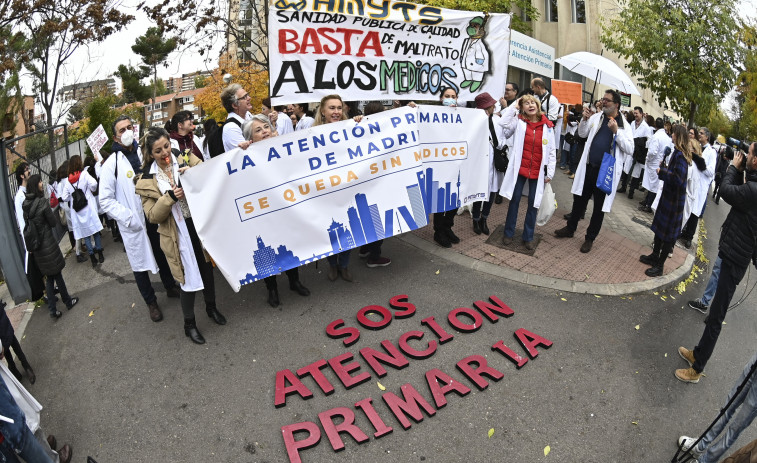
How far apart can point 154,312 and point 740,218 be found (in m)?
5.57

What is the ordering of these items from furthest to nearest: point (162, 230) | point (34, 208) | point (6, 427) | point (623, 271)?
point (623, 271), point (34, 208), point (162, 230), point (6, 427)

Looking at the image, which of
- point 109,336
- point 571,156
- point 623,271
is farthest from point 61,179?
point 571,156

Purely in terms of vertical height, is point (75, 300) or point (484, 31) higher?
point (484, 31)

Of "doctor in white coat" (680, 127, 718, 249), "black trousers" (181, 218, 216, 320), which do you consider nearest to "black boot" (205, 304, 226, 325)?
"black trousers" (181, 218, 216, 320)

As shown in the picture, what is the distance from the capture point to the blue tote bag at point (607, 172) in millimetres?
6441

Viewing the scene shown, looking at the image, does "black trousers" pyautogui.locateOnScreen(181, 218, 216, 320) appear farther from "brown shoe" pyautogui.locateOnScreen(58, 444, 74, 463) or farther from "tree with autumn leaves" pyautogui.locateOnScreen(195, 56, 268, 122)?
"tree with autumn leaves" pyautogui.locateOnScreen(195, 56, 268, 122)

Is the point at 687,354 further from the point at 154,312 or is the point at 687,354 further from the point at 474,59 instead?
the point at 154,312

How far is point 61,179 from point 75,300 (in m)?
2.74

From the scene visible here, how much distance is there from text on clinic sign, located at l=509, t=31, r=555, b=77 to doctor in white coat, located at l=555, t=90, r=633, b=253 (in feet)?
35.6

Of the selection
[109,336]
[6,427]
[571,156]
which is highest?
[6,427]

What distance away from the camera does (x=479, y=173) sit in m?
6.41

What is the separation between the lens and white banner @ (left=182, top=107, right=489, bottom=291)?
4648mm

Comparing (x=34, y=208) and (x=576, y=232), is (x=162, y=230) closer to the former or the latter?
(x=34, y=208)

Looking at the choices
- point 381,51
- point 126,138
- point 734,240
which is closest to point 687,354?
point 734,240
